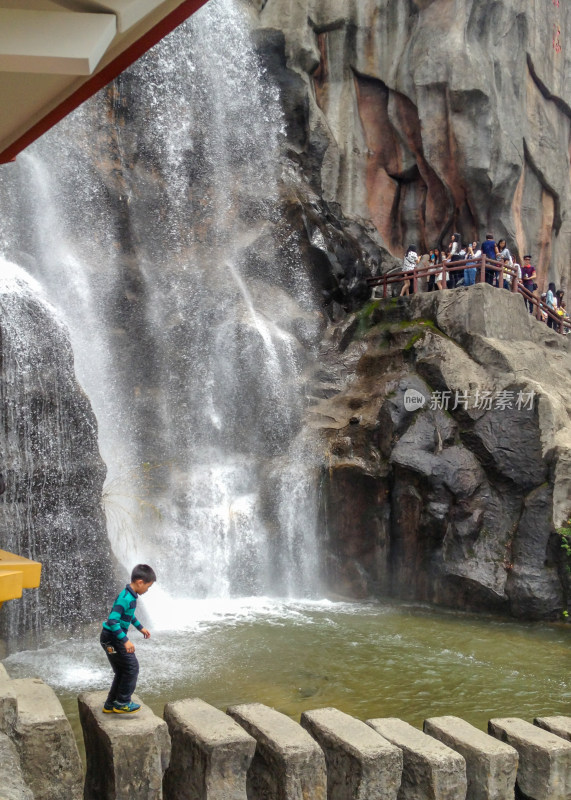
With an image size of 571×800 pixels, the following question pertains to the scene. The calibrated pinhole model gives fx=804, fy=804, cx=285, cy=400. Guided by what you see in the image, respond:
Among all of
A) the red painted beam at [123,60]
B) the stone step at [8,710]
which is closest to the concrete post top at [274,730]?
the stone step at [8,710]

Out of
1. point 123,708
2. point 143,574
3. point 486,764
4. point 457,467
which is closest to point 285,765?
point 123,708

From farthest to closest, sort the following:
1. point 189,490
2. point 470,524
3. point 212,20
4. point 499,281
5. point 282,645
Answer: point 212,20 < point 499,281 < point 189,490 < point 470,524 < point 282,645

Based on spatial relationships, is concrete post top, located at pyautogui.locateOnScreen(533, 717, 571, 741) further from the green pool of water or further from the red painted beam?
the red painted beam

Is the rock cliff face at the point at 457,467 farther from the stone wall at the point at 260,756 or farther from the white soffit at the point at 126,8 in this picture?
the white soffit at the point at 126,8

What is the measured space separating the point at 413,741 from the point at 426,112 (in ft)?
60.6

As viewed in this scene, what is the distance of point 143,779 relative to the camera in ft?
16.4

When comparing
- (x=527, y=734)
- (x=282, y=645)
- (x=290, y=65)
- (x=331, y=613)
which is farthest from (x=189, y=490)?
(x=290, y=65)

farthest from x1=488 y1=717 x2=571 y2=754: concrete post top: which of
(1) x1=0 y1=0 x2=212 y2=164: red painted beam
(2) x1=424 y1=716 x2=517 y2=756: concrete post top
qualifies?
(1) x1=0 y1=0 x2=212 y2=164: red painted beam

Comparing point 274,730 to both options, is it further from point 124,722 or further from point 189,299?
point 189,299

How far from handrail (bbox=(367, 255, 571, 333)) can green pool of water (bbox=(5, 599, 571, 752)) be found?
720 centimetres

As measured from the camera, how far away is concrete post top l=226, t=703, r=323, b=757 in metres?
5.18

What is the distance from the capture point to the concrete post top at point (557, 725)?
6086 mm

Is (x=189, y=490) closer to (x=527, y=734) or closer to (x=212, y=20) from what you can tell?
(x=527, y=734)

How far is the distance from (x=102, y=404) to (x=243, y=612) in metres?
4.75
